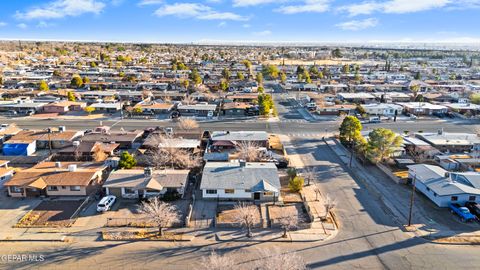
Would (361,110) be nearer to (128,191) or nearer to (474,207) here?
(474,207)

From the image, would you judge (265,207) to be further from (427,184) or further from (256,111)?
(256,111)

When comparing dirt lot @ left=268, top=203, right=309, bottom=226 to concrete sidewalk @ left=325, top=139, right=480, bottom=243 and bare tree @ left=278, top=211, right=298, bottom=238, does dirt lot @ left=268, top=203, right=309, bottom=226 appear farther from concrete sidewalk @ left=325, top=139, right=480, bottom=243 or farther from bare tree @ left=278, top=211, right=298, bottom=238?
concrete sidewalk @ left=325, top=139, right=480, bottom=243

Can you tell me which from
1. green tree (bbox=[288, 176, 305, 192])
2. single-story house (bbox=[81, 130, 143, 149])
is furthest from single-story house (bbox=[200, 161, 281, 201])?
single-story house (bbox=[81, 130, 143, 149])

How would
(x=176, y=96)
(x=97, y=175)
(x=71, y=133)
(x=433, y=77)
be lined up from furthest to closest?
1. (x=433, y=77)
2. (x=176, y=96)
3. (x=71, y=133)
4. (x=97, y=175)

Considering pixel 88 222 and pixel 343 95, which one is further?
pixel 343 95

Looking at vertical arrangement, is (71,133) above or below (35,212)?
above

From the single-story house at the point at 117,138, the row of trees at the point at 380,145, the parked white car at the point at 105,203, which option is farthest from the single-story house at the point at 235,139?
the parked white car at the point at 105,203

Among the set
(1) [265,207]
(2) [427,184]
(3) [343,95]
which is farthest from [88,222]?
(3) [343,95]

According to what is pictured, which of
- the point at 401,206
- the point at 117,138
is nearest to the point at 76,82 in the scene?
the point at 117,138
